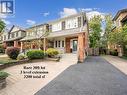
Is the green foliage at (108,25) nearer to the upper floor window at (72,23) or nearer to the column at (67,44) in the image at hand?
the column at (67,44)

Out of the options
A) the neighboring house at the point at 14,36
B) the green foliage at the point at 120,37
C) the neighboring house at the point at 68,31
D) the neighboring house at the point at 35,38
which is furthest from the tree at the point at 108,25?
the neighboring house at the point at 14,36

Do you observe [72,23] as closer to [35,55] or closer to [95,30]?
[35,55]

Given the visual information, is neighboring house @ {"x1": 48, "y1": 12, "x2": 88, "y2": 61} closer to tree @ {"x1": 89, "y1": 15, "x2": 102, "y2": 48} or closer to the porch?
the porch

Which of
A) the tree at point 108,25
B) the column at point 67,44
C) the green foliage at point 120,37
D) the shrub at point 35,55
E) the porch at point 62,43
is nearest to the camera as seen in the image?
the shrub at point 35,55

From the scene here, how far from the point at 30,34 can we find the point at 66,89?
30717 millimetres

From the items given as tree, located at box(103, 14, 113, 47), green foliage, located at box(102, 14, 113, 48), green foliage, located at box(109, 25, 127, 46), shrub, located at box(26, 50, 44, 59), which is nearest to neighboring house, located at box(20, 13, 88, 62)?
green foliage, located at box(109, 25, 127, 46)

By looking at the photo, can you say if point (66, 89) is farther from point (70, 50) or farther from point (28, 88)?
point (70, 50)

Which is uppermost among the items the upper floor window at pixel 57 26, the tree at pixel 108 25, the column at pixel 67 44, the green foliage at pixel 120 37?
the tree at pixel 108 25

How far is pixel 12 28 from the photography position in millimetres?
47469

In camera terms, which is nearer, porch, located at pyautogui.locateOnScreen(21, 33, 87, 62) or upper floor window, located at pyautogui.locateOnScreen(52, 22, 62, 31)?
porch, located at pyautogui.locateOnScreen(21, 33, 87, 62)

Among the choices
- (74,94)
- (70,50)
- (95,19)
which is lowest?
(74,94)

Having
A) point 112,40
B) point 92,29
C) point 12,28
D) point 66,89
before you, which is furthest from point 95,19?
point 66,89

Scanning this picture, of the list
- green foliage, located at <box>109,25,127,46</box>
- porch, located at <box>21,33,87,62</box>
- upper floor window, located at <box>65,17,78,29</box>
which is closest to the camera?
green foliage, located at <box>109,25,127,46</box>

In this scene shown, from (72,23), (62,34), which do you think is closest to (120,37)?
(72,23)
